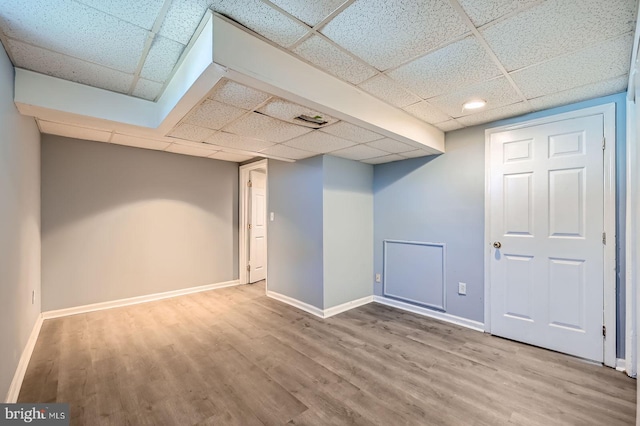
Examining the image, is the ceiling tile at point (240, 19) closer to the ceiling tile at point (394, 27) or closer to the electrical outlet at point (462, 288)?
the ceiling tile at point (394, 27)

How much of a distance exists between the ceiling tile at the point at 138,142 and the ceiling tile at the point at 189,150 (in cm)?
11

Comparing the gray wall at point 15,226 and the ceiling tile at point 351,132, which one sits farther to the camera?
the ceiling tile at point 351,132

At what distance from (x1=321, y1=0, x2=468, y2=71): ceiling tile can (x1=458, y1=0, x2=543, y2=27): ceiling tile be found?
63 mm

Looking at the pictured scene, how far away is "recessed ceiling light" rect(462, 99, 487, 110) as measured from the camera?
2490mm

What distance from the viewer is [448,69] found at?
1.97m

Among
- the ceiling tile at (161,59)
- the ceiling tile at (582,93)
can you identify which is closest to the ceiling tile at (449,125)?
the ceiling tile at (582,93)

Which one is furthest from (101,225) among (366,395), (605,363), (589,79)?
(605,363)

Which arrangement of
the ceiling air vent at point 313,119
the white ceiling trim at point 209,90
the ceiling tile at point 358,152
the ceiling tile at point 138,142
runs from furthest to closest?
the ceiling tile at point 138,142 < the ceiling tile at point 358,152 < the ceiling air vent at point 313,119 < the white ceiling trim at point 209,90

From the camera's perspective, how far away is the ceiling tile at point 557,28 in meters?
1.40

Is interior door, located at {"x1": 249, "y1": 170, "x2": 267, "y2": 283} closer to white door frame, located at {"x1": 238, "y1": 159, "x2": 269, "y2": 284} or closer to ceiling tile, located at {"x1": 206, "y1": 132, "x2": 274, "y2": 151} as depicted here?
white door frame, located at {"x1": 238, "y1": 159, "x2": 269, "y2": 284}

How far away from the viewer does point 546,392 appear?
2.01m

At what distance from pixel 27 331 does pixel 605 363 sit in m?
4.98

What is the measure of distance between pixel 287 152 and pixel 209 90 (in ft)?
5.53

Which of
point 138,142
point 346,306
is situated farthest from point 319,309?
point 138,142
